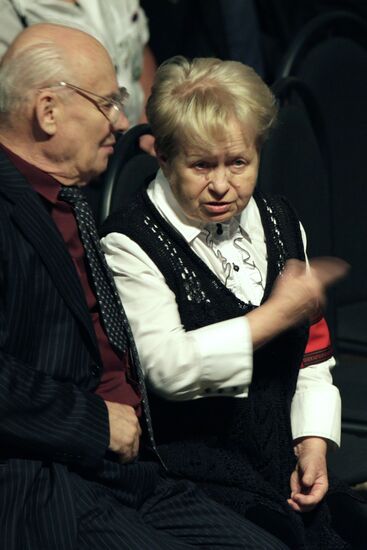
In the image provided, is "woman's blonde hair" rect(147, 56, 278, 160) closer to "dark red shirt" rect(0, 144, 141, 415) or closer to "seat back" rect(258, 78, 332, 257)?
"dark red shirt" rect(0, 144, 141, 415)

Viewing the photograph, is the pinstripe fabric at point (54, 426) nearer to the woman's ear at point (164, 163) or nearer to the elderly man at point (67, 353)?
the elderly man at point (67, 353)

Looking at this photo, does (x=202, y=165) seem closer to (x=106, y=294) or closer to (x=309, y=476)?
(x=106, y=294)

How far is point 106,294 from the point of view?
290 centimetres

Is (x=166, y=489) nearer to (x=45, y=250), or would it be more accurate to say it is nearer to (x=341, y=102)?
(x=45, y=250)

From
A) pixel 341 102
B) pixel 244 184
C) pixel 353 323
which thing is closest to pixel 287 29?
pixel 341 102

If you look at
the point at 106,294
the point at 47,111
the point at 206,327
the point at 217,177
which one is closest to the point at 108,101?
the point at 47,111

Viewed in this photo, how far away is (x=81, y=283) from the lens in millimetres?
2852

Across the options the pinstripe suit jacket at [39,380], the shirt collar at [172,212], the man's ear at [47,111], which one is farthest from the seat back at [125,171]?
the pinstripe suit jacket at [39,380]

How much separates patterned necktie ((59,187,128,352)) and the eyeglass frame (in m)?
0.18

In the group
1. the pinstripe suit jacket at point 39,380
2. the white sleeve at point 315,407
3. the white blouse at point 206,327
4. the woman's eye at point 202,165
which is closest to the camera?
the pinstripe suit jacket at point 39,380

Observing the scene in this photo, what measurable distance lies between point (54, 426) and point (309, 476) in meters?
0.67

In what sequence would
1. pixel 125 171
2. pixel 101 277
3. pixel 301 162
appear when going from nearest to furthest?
1. pixel 101 277
2. pixel 125 171
3. pixel 301 162

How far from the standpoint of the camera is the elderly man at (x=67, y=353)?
2.68 m

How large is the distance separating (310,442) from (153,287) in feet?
1.75
